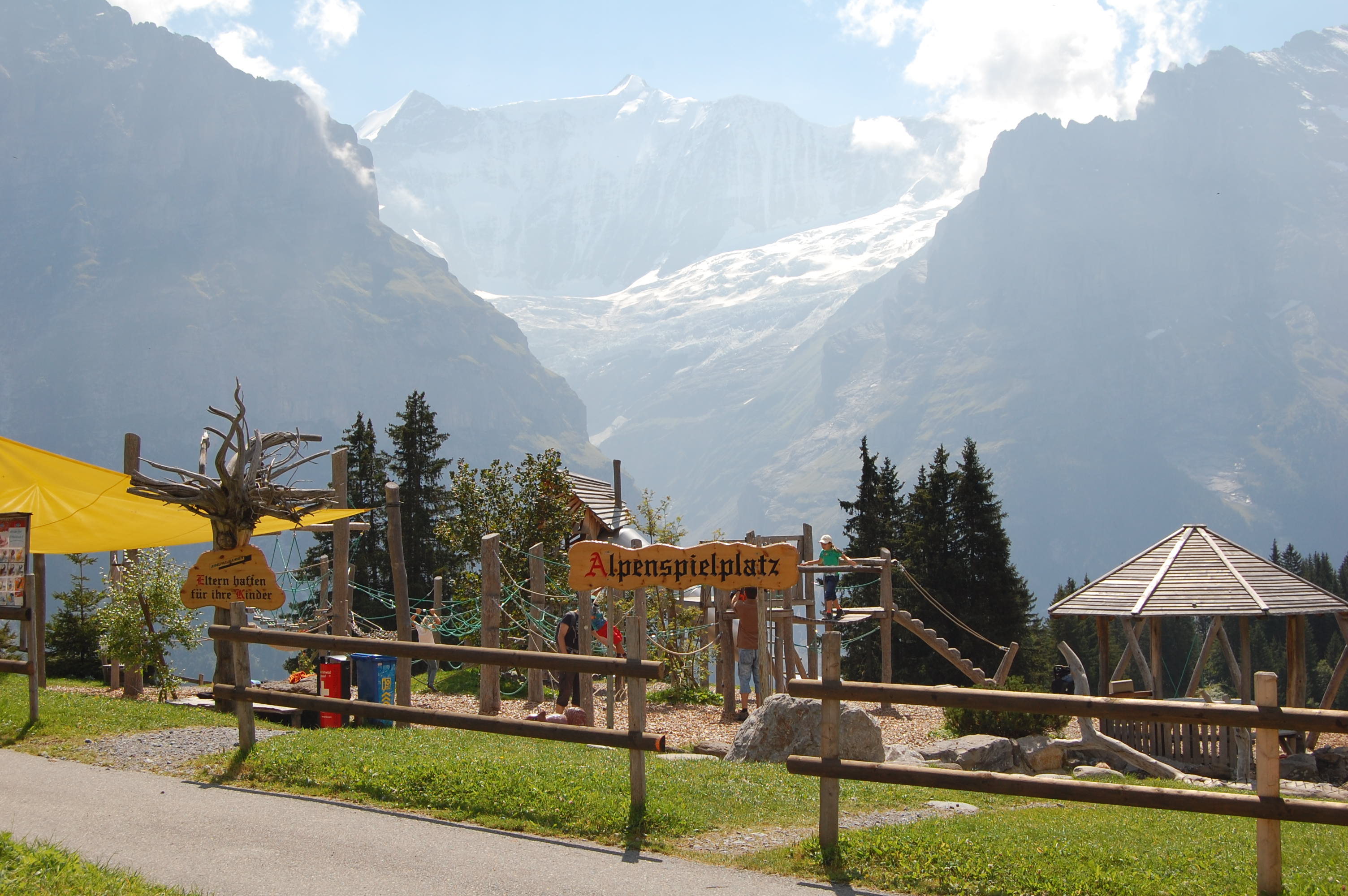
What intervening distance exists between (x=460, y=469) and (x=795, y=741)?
17290 mm

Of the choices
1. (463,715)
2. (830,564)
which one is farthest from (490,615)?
(830,564)

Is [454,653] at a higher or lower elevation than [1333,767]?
higher

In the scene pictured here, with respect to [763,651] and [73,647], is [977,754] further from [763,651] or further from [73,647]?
[73,647]

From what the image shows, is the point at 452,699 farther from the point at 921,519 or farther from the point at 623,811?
the point at 921,519

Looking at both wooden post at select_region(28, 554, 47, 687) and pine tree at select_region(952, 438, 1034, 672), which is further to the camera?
pine tree at select_region(952, 438, 1034, 672)

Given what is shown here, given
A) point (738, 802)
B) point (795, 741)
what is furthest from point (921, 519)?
point (738, 802)

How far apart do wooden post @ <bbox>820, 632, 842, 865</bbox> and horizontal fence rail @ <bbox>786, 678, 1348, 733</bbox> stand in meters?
0.09

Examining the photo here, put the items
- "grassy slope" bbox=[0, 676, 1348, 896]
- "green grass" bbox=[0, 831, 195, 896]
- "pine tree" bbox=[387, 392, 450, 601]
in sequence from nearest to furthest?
"green grass" bbox=[0, 831, 195, 896], "grassy slope" bbox=[0, 676, 1348, 896], "pine tree" bbox=[387, 392, 450, 601]

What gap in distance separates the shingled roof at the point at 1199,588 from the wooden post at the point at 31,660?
1535 cm

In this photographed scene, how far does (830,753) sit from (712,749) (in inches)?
249

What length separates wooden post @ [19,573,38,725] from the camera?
35.8 ft

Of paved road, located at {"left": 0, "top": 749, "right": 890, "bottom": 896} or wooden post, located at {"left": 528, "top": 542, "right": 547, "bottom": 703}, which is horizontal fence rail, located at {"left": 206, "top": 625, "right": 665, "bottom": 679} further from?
wooden post, located at {"left": 528, "top": 542, "right": 547, "bottom": 703}

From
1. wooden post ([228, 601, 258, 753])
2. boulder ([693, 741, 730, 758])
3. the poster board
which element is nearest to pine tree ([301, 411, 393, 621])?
boulder ([693, 741, 730, 758])

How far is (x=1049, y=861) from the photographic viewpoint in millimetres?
6672
